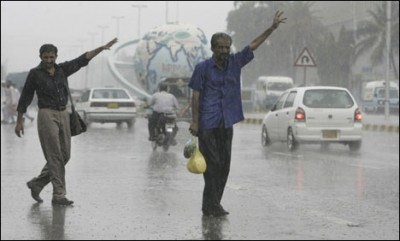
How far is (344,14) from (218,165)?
81003 mm

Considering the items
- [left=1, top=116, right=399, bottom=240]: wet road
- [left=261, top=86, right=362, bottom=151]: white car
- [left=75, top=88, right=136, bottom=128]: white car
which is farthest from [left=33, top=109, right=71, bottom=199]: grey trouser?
[left=75, top=88, right=136, bottom=128]: white car

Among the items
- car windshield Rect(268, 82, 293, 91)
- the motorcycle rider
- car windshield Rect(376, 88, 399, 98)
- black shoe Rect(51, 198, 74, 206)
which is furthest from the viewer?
car windshield Rect(376, 88, 399, 98)

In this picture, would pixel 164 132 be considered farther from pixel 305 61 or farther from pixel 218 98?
pixel 218 98

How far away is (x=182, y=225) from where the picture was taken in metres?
8.23

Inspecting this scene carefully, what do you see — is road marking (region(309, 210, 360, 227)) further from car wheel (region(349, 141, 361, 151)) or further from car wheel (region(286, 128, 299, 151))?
car wheel (region(349, 141, 361, 151))

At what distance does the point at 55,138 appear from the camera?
7637 millimetres

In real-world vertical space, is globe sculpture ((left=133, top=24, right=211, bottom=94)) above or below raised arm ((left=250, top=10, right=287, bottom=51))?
above

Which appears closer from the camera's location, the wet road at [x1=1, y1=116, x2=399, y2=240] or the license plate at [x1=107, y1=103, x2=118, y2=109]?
the wet road at [x1=1, y1=116, x2=399, y2=240]

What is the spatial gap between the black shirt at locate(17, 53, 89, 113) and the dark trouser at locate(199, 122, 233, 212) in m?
1.22

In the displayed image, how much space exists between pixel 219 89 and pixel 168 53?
39188mm

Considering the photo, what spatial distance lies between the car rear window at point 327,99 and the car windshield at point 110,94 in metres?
12.0

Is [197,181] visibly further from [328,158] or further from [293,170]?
[328,158]

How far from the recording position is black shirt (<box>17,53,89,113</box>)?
6.69 meters

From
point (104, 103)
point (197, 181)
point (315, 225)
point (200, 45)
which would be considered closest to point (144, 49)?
point (200, 45)
